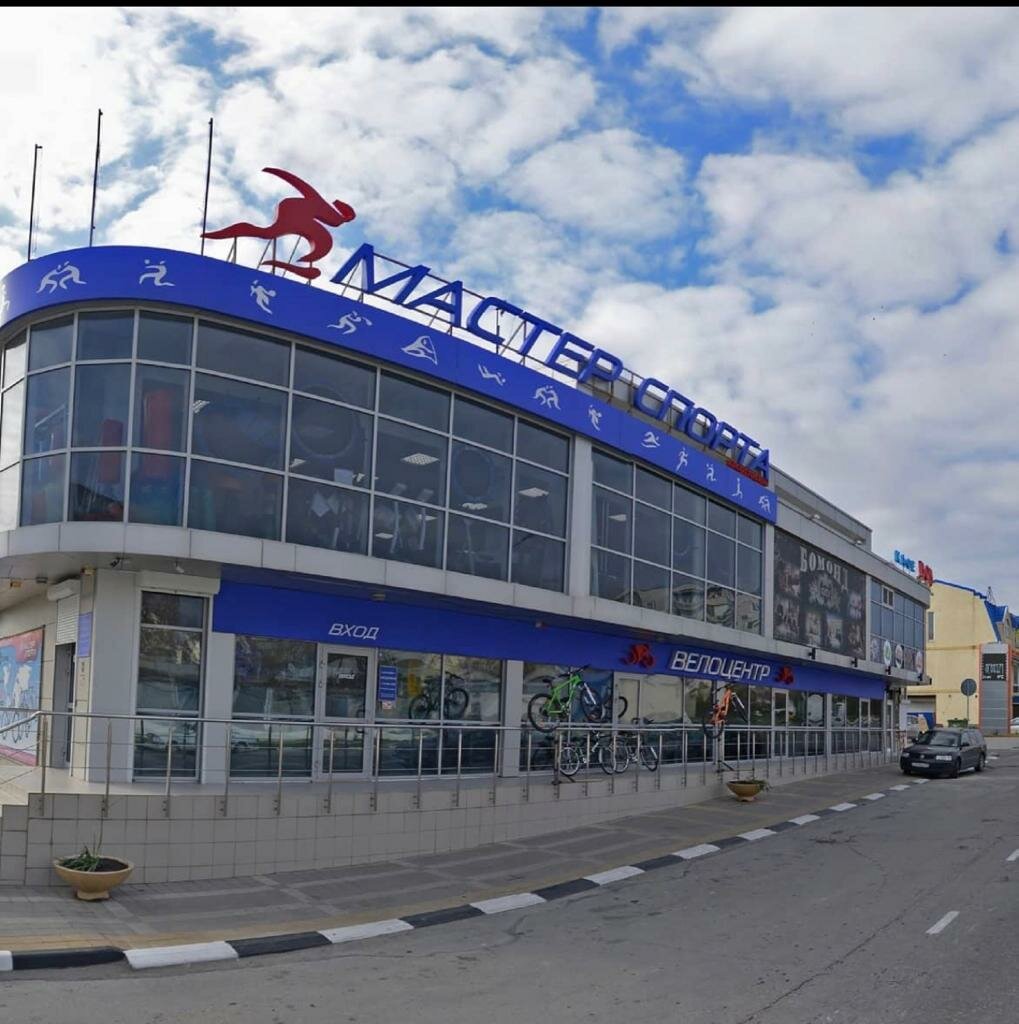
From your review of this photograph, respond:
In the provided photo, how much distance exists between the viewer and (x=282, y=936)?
35.9 ft

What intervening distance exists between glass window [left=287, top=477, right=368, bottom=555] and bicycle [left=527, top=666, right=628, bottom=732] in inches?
192

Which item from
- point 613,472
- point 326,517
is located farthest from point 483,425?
point 613,472

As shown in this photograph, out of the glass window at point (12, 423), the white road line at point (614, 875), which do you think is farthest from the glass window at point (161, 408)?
the white road line at point (614, 875)

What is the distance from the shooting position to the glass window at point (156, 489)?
15.2m

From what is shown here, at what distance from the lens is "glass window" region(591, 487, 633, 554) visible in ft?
76.0

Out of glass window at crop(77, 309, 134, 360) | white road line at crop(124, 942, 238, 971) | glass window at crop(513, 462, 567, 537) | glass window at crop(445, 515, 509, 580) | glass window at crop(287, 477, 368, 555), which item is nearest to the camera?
white road line at crop(124, 942, 238, 971)

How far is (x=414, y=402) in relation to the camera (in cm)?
1878

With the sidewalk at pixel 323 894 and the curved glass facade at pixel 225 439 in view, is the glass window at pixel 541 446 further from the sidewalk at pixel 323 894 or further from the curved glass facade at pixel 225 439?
the sidewalk at pixel 323 894

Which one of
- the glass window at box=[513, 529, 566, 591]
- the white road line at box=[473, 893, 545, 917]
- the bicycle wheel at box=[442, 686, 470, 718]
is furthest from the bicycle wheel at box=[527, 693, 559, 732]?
the white road line at box=[473, 893, 545, 917]

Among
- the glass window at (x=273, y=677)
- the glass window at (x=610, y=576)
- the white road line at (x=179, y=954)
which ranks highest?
the glass window at (x=610, y=576)

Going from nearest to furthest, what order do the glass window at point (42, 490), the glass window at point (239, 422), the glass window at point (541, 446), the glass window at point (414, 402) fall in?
the glass window at point (42, 490) < the glass window at point (239, 422) < the glass window at point (414, 402) < the glass window at point (541, 446)

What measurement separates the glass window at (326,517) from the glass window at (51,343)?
3.69 meters

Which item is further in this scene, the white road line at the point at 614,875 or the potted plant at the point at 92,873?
the white road line at the point at 614,875

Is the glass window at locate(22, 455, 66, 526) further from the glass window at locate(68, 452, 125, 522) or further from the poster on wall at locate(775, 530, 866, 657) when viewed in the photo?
the poster on wall at locate(775, 530, 866, 657)
